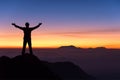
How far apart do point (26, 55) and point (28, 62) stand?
1008mm

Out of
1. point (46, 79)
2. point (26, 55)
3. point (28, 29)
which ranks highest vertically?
point (28, 29)

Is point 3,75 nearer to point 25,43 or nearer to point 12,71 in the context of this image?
point 12,71

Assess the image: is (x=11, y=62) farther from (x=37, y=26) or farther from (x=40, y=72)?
(x=37, y=26)

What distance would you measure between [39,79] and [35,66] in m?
2.94

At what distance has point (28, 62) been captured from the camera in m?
47.8

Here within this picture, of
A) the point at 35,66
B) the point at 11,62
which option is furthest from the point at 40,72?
the point at 11,62

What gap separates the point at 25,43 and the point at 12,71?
14.9ft

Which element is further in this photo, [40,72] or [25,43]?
[40,72]

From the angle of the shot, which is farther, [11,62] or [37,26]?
[11,62]

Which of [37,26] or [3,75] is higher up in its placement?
[37,26]

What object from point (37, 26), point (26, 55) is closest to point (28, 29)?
point (37, 26)

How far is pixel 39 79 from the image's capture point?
1799 inches

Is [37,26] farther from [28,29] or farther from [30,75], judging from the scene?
[30,75]

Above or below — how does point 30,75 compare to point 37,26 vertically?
below
